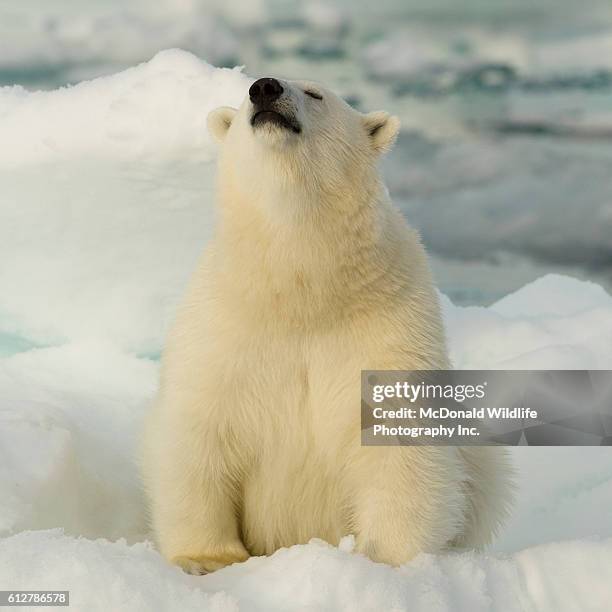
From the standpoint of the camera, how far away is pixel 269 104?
3.86 metres

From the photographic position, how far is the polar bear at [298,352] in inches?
155

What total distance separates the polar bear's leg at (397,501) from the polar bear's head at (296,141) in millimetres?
1010

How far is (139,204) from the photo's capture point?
25.8ft

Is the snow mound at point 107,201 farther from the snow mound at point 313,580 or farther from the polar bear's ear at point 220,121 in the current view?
the snow mound at point 313,580

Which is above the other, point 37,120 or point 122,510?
point 37,120

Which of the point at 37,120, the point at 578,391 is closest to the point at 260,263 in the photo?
the point at 578,391

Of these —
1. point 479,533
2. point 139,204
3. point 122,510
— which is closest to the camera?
point 479,533

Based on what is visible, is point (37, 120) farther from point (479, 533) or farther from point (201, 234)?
point (479, 533)

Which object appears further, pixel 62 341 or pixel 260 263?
pixel 62 341

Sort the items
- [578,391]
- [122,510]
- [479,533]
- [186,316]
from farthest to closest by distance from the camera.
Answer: [578,391] < [122,510] < [479,533] < [186,316]

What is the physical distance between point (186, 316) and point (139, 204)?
3.78 m

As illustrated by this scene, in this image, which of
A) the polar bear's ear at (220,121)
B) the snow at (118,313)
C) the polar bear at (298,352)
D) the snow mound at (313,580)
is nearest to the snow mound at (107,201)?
the snow at (118,313)

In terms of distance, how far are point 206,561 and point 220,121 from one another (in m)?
1.69

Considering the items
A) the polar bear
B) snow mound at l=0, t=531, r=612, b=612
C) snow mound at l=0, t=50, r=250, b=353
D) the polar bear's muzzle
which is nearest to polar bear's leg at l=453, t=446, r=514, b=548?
the polar bear
